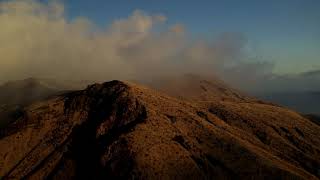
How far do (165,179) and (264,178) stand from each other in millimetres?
41208

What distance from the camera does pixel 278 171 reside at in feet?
652

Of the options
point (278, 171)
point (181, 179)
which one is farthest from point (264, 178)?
point (181, 179)

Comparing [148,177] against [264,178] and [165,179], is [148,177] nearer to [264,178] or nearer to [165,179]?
[165,179]

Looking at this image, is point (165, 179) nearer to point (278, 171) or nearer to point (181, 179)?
point (181, 179)

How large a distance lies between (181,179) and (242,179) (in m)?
25.6

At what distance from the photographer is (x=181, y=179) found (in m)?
200

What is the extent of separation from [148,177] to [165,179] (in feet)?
23.7

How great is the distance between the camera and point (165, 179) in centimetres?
19875

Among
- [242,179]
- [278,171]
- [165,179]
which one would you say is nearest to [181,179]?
[165,179]

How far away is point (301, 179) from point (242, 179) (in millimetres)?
23995

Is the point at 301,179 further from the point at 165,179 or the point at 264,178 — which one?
the point at 165,179

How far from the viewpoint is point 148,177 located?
199 m

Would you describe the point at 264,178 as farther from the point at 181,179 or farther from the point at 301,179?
the point at 181,179

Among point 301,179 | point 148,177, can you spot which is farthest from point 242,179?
point 148,177
